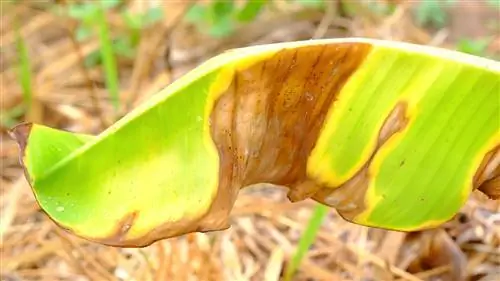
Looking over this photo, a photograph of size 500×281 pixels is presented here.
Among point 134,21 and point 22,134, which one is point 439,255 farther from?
point 134,21

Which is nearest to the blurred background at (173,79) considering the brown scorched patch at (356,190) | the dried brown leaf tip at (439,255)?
the dried brown leaf tip at (439,255)

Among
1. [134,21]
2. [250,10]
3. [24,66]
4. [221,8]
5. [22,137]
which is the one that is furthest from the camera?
[134,21]

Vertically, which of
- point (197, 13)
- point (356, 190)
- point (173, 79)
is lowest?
point (173, 79)

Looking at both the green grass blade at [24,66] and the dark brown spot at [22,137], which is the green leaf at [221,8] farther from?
the dark brown spot at [22,137]

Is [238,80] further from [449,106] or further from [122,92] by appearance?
[122,92]

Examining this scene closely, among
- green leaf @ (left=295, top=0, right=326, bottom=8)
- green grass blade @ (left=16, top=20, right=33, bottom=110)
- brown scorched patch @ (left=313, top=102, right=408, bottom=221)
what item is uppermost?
brown scorched patch @ (left=313, top=102, right=408, bottom=221)

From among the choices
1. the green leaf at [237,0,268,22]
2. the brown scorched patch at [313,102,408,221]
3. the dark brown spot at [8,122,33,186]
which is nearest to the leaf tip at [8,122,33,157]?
the dark brown spot at [8,122,33,186]

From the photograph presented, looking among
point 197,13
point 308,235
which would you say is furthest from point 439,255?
point 197,13

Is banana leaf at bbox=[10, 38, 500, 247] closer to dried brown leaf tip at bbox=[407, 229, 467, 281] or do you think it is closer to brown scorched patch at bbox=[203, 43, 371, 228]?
brown scorched patch at bbox=[203, 43, 371, 228]
